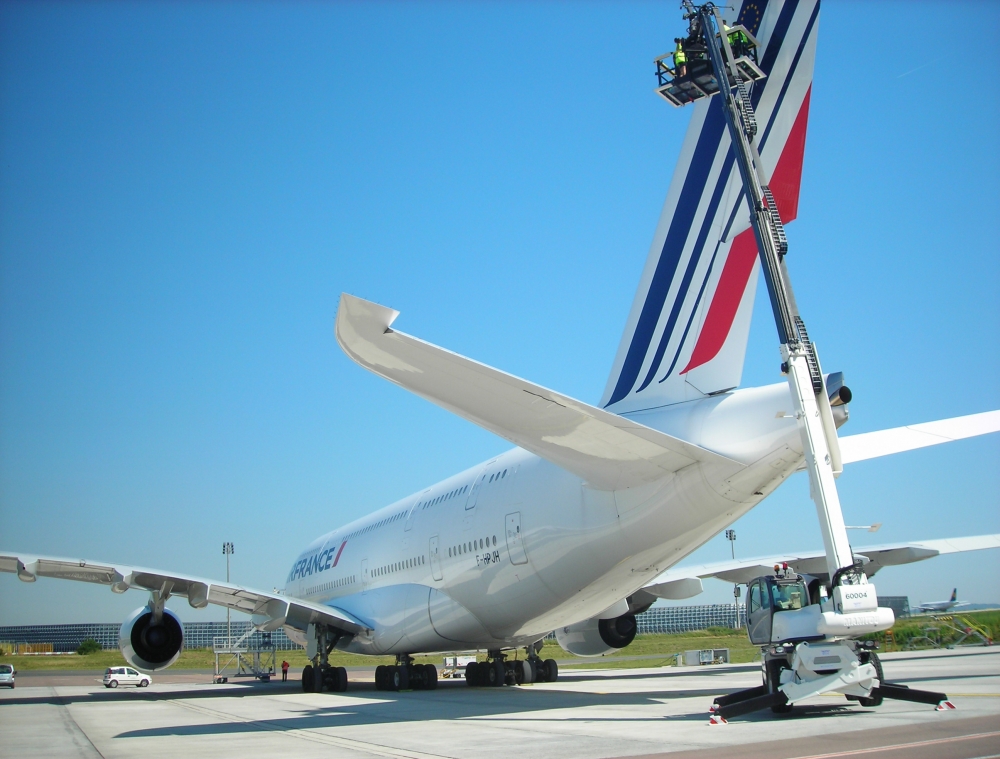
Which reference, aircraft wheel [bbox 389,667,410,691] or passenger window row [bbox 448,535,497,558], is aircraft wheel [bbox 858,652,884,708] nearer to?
passenger window row [bbox 448,535,497,558]

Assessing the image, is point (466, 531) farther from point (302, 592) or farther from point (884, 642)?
point (884, 642)

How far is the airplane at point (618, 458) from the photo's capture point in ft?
27.2

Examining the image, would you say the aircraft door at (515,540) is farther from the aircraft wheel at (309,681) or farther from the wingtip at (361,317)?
the aircraft wheel at (309,681)

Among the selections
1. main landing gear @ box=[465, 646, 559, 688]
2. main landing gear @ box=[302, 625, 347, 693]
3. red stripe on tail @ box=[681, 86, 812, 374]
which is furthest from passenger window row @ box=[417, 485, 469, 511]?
red stripe on tail @ box=[681, 86, 812, 374]

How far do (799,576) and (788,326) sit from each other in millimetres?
2910

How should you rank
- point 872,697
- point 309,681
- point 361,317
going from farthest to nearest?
point 309,681 < point 872,697 < point 361,317

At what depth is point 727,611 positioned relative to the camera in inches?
2810

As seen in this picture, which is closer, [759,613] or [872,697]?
[872,697]

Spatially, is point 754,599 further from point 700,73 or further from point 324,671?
point 324,671

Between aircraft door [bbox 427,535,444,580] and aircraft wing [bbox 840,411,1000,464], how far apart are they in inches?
322

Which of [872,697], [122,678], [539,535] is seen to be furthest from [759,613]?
[122,678]

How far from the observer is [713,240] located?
10797 mm

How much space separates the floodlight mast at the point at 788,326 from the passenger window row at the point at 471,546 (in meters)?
5.97

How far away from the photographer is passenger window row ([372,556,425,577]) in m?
16.1
